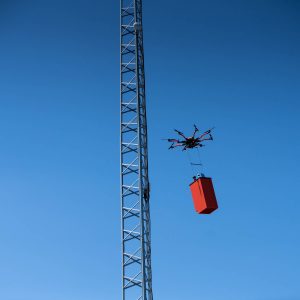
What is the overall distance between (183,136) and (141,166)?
22.8 ft

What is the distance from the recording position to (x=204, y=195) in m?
44.3

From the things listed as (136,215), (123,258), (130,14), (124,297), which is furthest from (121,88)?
(124,297)

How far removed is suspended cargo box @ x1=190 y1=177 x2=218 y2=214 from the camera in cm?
4411

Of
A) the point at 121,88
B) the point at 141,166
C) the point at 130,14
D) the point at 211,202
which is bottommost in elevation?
the point at 211,202

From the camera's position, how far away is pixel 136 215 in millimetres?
51812

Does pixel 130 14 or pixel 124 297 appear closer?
pixel 124 297

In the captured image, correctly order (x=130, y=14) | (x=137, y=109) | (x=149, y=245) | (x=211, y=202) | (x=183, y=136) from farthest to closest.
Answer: (x=130, y=14) < (x=137, y=109) < (x=149, y=245) < (x=183, y=136) < (x=211, y=202)

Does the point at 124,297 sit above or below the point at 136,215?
below

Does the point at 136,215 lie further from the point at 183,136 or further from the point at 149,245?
the point at 183,136

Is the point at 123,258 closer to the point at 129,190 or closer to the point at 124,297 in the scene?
the point at 124,297

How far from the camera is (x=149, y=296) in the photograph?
49.4 m

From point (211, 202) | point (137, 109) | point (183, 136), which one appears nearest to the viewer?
point (211, 202)

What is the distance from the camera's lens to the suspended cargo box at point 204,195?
145 ft

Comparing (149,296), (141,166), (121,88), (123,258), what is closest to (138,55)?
(121,88)
